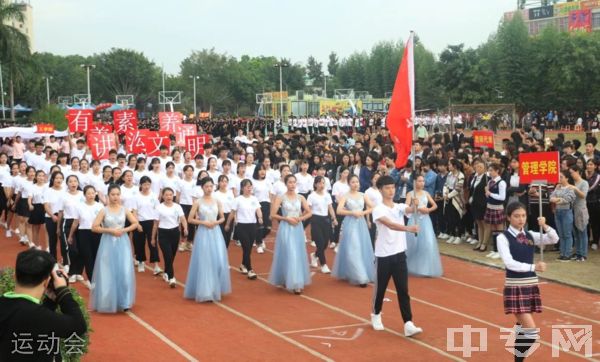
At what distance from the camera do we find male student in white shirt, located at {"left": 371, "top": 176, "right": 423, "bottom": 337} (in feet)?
28.9

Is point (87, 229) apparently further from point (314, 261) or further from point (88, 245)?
point (314, 261)

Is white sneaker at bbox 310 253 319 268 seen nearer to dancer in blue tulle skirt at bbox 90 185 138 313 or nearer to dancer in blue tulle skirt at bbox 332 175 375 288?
dancer in blue tulle skirt at bbox 332 175 375 288

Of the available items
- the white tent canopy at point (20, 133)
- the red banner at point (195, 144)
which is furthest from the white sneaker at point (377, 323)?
the white tent canopy at point (20, 133)

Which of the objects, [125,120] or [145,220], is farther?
[125,120]

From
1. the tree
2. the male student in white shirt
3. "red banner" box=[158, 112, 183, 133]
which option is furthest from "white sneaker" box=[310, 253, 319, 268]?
the tree

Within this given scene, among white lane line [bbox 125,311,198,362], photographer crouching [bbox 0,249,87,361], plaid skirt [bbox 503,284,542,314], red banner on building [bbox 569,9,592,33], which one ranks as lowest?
white lane line [bbox 125,311,198,362]

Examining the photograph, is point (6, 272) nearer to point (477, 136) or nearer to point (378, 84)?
point (477, 136)

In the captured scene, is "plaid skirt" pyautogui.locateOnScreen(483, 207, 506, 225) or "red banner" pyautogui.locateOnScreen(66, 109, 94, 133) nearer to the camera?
"plaid skirt" pyautogui.locateOnScreen(483, 207, 506, 225)

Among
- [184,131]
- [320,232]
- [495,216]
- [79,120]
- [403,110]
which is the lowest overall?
[320,232]

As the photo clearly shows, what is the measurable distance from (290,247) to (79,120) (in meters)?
12.2

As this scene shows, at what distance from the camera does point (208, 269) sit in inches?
427

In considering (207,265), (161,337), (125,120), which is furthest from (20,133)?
(161,337)

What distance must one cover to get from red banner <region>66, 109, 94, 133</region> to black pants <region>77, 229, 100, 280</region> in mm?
10509

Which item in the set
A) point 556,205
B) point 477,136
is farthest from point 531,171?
point 477,136
